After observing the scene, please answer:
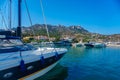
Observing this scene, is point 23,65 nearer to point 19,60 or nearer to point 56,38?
point 19,60

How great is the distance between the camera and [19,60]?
360 inches

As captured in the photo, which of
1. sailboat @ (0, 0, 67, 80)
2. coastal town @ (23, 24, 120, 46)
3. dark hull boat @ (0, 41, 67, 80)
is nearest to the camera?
dark hull boat @ (0, 41, 67, 80)

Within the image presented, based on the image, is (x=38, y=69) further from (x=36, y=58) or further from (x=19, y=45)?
(x=19, y=45)

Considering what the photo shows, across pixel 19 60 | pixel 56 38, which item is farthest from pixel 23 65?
pixel 56 38

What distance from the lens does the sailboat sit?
842 centimetres

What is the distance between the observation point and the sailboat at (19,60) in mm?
8416

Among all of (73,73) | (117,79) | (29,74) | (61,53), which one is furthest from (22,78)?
(117,79)

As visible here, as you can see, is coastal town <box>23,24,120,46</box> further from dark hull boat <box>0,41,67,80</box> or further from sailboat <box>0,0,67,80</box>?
dark hull boat <box>0,41,67,80</box>

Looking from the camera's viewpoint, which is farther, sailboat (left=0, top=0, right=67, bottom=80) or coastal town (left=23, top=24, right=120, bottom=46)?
coastal town (left=23, top=24, right=120, bottom=46)

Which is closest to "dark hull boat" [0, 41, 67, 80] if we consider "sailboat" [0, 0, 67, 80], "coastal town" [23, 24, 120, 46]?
"sailboat" [0, 0, 67, 80]

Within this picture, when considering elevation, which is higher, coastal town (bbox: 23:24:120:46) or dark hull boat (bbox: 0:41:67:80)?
coastal town (bbox: 23:24:120:46)

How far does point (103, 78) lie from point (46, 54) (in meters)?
4.91

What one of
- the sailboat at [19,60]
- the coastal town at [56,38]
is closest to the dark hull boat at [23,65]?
the sailboat at [19,60]

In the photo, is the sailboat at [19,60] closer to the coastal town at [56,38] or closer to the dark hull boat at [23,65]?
the dark hull boat at [23,65]
